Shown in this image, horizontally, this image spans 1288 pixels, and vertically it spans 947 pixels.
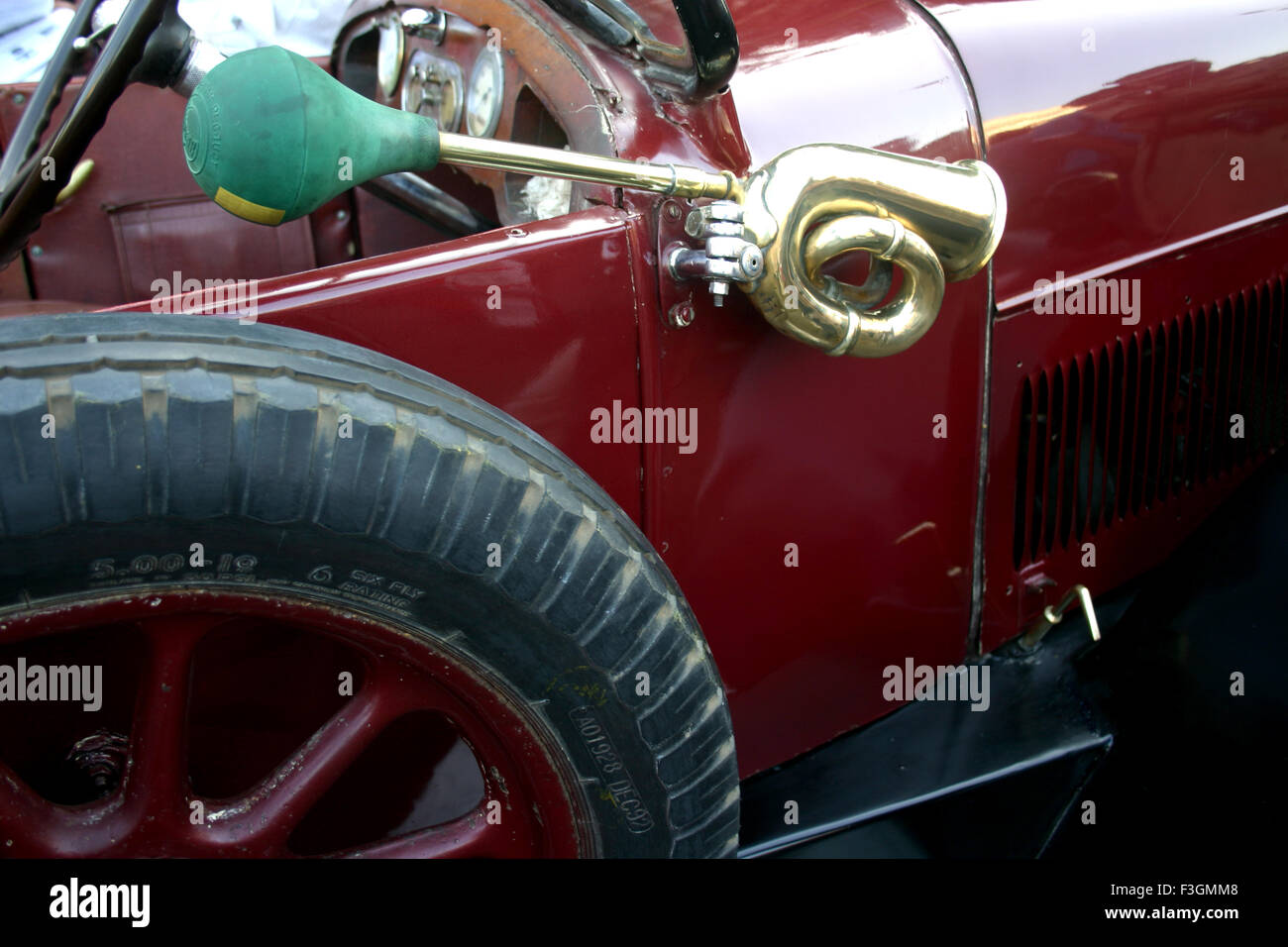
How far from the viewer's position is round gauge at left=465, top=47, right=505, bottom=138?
1.20 metres

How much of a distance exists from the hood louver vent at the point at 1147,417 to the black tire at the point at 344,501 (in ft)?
2.23

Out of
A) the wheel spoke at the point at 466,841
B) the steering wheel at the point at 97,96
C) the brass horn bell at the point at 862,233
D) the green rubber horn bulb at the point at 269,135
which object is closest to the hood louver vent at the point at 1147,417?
the brass horn bell at the point at 862,233

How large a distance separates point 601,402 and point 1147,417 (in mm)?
906

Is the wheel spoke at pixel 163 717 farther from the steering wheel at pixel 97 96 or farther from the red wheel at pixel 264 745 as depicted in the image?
the steering wheel at pixel 97 96

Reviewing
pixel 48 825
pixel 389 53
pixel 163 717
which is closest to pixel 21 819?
pixel 48 825

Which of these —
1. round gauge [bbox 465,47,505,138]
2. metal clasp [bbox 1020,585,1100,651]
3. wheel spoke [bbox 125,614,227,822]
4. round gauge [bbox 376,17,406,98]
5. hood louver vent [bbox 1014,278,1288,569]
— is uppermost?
round gauge [bbox 376,17,406,98]

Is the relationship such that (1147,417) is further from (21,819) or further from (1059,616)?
(21,819)

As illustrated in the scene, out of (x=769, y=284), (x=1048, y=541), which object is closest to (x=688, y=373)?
(x=769, y=284)

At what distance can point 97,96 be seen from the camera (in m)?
1.03

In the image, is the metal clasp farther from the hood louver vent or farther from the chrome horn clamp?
the chrome horn clamp

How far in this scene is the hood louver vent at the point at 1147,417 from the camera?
4.71ft

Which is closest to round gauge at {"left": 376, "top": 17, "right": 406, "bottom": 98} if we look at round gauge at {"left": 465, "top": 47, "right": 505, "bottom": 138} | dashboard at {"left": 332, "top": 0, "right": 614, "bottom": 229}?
dashboard at {"left": 332, "top": 0, "right": 614, "bottom": 229}

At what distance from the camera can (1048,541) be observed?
1489 millimetres
